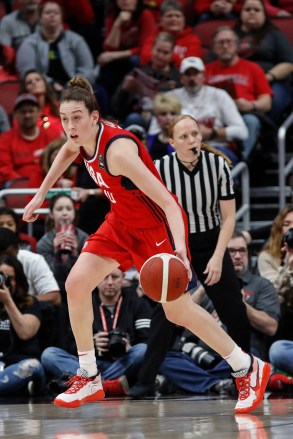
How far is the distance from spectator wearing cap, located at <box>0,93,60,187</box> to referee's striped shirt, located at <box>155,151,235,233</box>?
3286 mm

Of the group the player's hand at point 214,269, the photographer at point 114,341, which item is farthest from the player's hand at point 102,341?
the player's hand at point 214,269

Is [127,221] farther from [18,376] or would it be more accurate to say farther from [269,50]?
[269,50]

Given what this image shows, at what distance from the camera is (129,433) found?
187 inches

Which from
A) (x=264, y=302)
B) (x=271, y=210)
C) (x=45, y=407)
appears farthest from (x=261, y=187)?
(x=45, y=407)

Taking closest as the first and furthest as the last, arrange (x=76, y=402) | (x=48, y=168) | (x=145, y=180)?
(x=145, y=180)
(x=76, y=402)
(x=48, y=168)

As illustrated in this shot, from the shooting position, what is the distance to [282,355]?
7.03 m

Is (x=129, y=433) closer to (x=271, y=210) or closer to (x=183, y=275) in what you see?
(x=183, y=275)

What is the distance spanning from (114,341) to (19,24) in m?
5.61

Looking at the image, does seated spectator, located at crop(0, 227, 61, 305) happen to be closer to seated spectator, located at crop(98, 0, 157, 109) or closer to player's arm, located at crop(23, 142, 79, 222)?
player's arm, located at crop(23, 142, 79, 222)

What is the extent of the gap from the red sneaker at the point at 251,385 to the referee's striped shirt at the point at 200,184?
1150 mm

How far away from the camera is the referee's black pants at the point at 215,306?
6539 mm

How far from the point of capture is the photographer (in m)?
7.29

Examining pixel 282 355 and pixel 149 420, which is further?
pixel 282 355

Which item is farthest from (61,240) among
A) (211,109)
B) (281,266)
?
(211,109)
